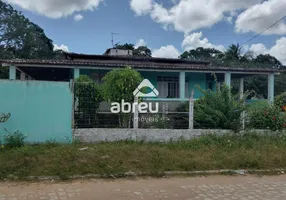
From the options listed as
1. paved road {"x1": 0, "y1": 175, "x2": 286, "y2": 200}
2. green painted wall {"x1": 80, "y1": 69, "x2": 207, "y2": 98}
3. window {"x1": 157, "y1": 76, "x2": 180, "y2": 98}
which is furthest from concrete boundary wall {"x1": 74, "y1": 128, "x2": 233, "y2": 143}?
window {"x1": 157, "y1": 76, "x2": 180, "y2": 98}

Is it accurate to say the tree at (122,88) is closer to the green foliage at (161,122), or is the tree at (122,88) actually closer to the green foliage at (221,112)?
the green foliage at (161,122)

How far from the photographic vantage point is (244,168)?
21.3 ft

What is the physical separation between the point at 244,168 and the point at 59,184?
13.6 feet

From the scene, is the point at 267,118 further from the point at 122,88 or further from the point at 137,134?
the point at 122,88

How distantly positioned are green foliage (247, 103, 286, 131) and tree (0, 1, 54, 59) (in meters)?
26.9

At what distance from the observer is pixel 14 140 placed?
7301 millimetres

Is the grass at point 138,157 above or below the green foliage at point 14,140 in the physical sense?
below

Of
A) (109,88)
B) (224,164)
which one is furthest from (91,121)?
(224,164)

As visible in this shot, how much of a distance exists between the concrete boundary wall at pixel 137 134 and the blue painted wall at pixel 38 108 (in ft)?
1.58

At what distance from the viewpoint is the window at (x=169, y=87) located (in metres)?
16.9

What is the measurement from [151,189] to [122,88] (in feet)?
13.9

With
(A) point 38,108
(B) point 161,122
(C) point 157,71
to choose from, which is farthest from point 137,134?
(C) point 157,71

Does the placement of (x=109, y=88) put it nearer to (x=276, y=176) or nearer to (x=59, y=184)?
(x=59, y=184)

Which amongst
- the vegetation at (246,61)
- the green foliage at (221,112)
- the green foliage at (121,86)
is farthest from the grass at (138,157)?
the vegetation at (246,61)
